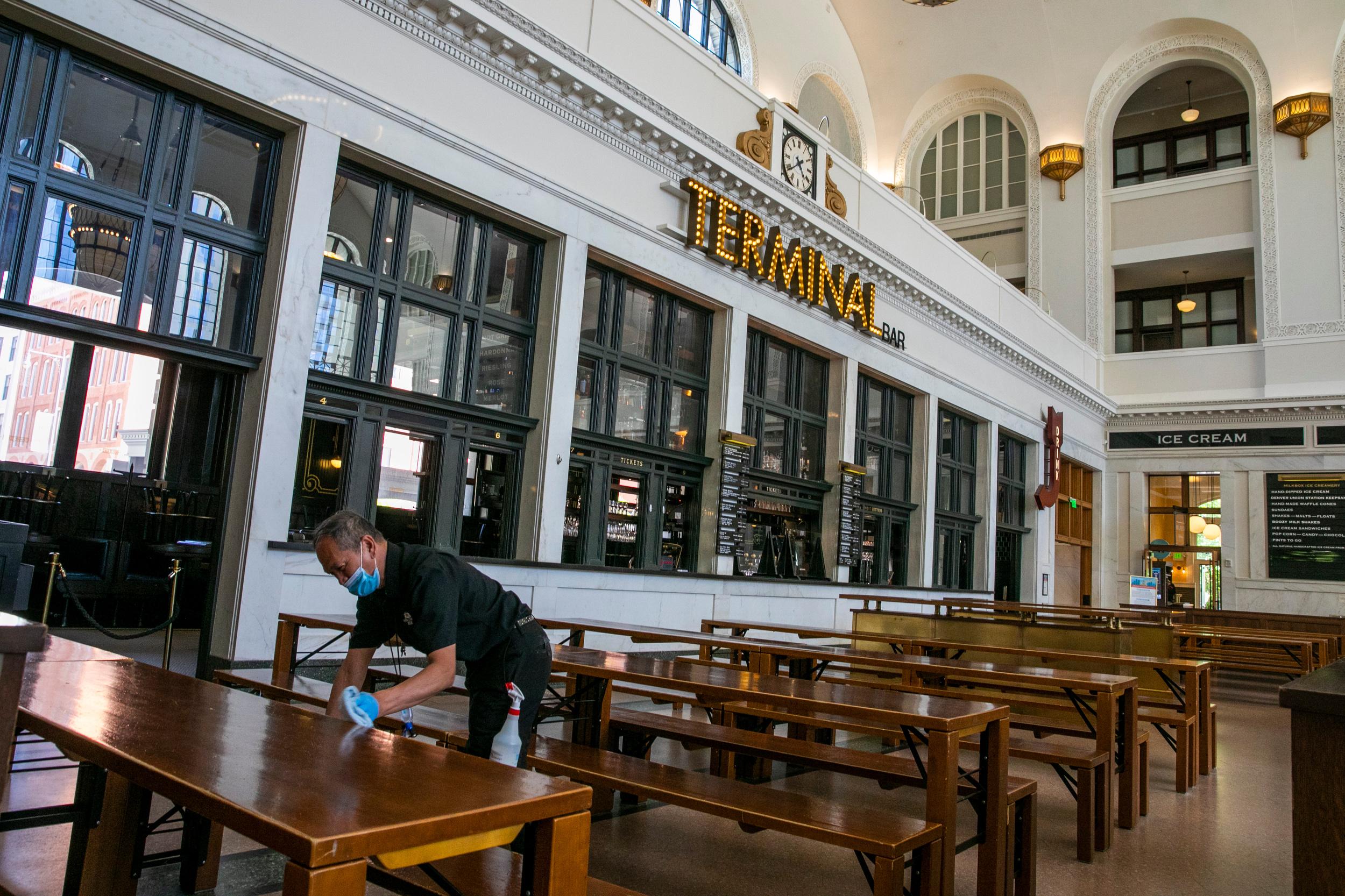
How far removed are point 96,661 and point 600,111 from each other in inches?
345

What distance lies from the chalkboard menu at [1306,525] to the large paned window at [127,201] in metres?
23.0

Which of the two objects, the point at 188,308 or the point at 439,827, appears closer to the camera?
the point at 439,827

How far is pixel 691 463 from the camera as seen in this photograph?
11906 millimetres

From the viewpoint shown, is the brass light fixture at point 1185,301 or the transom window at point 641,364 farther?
the brass light fixture at point 1185,301

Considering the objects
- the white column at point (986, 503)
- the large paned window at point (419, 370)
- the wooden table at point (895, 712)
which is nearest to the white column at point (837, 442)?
the white column at point (986, 503)

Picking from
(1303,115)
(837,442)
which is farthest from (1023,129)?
(837,442)

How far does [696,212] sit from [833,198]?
12.0 feet

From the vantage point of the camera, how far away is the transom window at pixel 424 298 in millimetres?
8430

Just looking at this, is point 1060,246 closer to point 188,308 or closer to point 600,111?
point 600,111

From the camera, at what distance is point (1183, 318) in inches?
944

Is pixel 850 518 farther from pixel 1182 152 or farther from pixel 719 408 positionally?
pixel 1182 152

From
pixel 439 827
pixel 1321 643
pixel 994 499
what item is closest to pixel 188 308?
pixel 439 827

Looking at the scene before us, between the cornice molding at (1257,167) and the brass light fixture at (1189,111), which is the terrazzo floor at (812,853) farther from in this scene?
the brass light fixture at (1189,111)

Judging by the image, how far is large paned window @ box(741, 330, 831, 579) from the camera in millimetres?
13094
